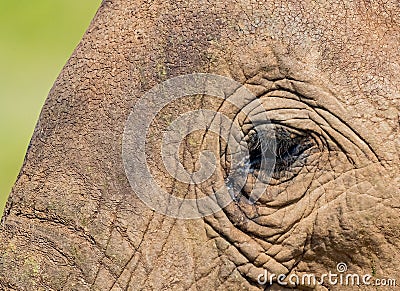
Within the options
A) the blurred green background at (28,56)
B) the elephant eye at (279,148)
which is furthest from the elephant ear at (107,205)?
the blurred green background at (28,56)

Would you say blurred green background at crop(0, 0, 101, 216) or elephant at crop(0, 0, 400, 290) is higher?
blurred green background at crop(0, 0, 101, 216)

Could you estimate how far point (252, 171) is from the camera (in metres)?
4.77

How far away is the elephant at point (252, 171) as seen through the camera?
4.73 m

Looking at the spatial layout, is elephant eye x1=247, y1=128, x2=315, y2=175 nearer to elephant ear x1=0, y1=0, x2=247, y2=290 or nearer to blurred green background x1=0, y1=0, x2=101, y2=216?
elephant ear x1=0, y1=0, x2=247, y2=290

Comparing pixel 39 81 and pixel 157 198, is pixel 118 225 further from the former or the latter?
pixel 39 81

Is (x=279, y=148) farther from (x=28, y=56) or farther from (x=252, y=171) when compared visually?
(x=28, y=56)

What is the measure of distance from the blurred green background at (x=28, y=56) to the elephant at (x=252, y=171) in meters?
10.8

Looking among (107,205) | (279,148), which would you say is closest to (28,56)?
(107,205)

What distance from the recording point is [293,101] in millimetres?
4785

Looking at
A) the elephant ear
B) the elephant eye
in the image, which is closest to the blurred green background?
the elephant ear

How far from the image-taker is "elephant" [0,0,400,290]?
186 inches

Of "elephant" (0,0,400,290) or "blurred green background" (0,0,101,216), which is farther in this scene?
"blurred green background" (0,0,101,216)

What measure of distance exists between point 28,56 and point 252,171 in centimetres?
1976

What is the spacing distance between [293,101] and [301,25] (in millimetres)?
316
